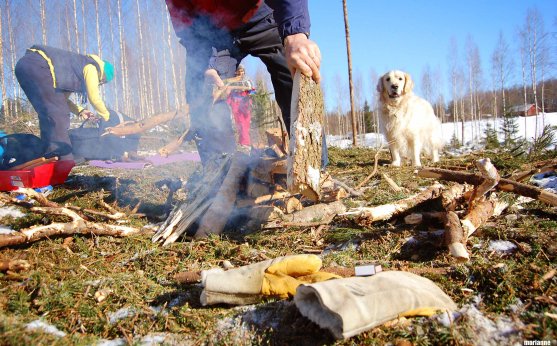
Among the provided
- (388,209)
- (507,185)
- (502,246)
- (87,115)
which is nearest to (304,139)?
(388,209)

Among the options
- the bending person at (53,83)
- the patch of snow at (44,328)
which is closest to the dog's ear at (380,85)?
the bending person at (53,83)

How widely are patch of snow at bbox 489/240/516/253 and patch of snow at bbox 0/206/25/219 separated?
3712 millimetres

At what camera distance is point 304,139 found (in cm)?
198

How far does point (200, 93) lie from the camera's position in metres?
3.26

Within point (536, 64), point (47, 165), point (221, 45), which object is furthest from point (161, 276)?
point (536, 64)

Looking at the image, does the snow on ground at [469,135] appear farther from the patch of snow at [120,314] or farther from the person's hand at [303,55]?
the patch of snow at [120,314]

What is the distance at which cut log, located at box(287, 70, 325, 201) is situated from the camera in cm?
192

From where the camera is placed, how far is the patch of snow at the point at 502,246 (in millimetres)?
1683

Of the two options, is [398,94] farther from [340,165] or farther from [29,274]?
[29,274]

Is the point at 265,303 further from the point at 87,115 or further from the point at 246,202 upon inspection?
the point at 87,115

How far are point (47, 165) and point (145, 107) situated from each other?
11589mm

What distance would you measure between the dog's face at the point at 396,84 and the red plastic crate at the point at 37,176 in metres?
4.98

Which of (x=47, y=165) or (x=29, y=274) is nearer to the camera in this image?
(x=29, y=274)

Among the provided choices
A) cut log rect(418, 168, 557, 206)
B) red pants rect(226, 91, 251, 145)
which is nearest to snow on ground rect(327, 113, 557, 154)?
red pants rect(226, 91, 251, 145)
